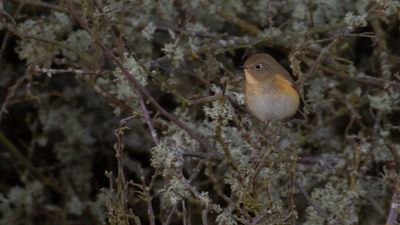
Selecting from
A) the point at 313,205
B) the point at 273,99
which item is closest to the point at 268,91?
the point at 273,99

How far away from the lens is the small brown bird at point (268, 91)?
4523 mm

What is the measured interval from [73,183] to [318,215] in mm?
2373

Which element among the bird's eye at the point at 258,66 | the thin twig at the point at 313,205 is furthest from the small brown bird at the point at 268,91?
the thin twig at the point at 313,205

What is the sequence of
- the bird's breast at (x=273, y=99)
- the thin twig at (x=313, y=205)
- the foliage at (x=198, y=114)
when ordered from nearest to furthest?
the foliage at (x=198, y=114), the thin twig at (x=313, y=205), the bird's breast at (x=273, y=99)

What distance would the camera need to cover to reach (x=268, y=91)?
15.1ft

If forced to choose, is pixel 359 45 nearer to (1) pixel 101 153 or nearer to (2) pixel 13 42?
(1) pixel 101 153

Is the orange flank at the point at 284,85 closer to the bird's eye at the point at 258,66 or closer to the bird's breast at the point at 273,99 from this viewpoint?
the bird's breast at the point at 273,99

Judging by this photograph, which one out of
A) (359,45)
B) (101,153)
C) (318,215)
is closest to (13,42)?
(101,153)

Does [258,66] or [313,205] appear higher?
[258,66]

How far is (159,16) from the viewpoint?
527 centimetres

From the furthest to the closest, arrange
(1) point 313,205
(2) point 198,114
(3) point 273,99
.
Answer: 1. (2) point 198,114
2. (3) point 273,99
3. (1) point 313,205

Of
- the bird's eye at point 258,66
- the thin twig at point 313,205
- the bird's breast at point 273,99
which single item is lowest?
the thin twig at point 313,205

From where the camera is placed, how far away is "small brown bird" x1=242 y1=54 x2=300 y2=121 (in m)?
4.52

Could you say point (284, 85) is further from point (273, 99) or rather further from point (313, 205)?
point (313, 205)
